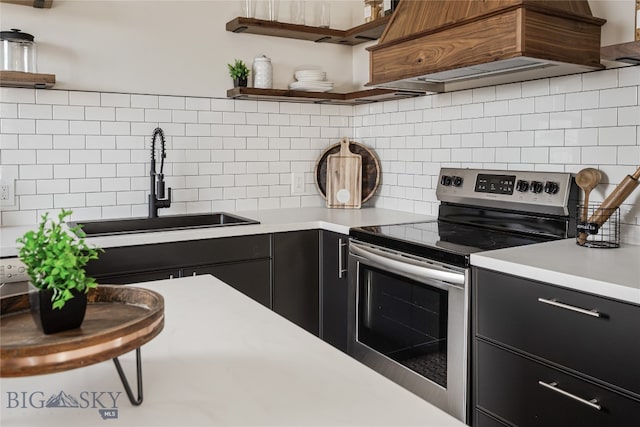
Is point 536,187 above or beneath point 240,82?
beneath

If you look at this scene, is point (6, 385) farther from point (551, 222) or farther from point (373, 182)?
point (373, 182)

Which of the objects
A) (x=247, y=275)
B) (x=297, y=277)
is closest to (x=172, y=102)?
(x=247, y=275)

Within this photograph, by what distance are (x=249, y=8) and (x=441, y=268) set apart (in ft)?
6.80

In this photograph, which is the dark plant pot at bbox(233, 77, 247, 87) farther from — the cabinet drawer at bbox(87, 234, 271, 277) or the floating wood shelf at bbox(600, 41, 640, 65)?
the floating wood shelf at bbox(600, 41, 640, 65)

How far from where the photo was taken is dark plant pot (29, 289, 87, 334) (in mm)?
846

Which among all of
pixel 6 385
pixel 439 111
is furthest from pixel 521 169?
pixel 6 385

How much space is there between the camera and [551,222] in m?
2.47

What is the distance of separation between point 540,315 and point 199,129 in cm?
222

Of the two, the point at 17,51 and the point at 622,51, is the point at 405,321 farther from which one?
the point at 17,51

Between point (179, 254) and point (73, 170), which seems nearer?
point (179, 254)

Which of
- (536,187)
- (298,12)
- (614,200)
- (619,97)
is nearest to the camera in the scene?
(614,200)

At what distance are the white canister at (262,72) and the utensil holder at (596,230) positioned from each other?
74.0 inches

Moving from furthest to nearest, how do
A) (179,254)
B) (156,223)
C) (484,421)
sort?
1. (156,223)
2. (179,254)
3. (484,421)

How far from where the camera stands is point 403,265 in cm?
238
